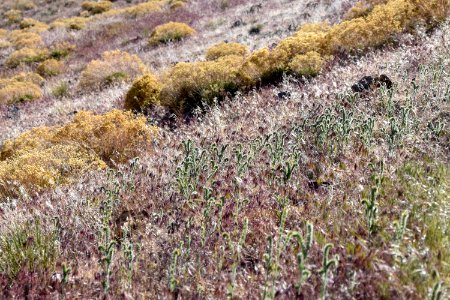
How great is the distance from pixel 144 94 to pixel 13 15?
24.8 meters

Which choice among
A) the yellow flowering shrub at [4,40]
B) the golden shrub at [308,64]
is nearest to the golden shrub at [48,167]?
the golden shrub at [308,64]

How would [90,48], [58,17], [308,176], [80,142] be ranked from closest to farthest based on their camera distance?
[308,176], [80,142], [90,48], [58,17]

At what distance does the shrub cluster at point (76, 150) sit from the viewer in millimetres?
5742

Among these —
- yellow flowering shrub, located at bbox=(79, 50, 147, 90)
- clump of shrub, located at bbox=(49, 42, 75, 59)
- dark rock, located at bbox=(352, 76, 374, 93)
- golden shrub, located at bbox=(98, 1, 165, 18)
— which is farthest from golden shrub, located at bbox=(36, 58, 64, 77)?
dark rock, located at bbox=(352, 76, 374, 93)

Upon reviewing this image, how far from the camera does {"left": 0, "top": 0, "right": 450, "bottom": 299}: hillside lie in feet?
8.50

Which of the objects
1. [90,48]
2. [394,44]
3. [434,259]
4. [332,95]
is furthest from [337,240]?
[90,48]

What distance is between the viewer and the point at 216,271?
9.28ft

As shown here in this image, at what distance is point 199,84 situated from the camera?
25.4 feet

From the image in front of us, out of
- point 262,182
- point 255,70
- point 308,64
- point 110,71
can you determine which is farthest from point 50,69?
point 262,182

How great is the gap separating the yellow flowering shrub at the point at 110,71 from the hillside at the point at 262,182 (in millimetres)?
2607

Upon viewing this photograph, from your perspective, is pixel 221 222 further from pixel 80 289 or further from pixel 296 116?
pixel 296 116

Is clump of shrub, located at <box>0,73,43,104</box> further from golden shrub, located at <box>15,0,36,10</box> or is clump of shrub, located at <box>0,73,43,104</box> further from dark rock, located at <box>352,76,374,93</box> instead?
golden shrub, located at <box>15,0,36,10</box>

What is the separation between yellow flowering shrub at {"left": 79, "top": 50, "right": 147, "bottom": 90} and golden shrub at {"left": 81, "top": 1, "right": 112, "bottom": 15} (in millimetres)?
16394

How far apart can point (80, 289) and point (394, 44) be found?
581 cm
